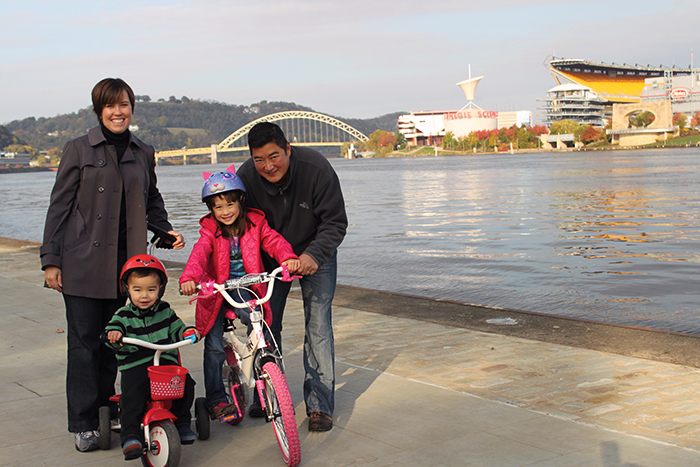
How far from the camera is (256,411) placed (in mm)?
4164

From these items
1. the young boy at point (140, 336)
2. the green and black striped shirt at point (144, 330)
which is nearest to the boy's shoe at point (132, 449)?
the young boy at point (140, 336)

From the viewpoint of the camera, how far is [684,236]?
655 inches

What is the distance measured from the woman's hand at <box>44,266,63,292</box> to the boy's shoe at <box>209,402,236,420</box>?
3.58 ft

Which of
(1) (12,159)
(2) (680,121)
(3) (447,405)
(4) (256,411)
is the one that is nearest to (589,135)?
(2) (680,121)

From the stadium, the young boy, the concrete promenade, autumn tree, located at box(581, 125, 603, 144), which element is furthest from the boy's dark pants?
the stadium

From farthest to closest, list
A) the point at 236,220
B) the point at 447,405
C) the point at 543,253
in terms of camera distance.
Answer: the point at 543,253 < the point at 447,405 < the point at 236,220

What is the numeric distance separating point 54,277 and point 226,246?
934 mm

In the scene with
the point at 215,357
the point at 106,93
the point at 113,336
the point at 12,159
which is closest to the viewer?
the point at 113,336

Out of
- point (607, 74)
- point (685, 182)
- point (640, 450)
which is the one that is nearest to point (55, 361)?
point (640, 450)

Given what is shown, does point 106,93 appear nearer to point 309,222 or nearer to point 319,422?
point 309,222

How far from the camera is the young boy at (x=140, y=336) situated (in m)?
3.44

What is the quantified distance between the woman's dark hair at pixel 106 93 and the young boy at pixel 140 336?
2.84 feet

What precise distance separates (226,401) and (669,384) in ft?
9.86

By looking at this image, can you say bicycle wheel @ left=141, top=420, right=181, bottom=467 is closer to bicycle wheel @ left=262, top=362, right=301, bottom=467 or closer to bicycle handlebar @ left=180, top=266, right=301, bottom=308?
bicycle wheel @ left=262, top=362, right=301, bottom=467
